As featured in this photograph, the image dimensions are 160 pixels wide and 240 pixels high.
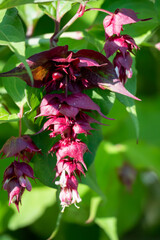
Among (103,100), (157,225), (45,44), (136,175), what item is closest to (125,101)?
(103,100)

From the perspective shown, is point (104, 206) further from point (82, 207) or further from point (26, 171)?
point (26, 171)

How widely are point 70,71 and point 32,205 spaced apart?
2.72 ft

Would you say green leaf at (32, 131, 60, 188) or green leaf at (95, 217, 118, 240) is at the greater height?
green leaf at (32, 131, 60, 188)

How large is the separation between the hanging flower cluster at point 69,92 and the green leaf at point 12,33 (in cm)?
3

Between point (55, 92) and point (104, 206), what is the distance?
73 centimetres

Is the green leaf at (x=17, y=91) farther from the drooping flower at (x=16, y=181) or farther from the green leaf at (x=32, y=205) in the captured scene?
the green leaf at (x=32, y=205)

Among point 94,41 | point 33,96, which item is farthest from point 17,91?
point 94,41

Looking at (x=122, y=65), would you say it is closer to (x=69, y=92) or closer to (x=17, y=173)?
(x=69, y=92)

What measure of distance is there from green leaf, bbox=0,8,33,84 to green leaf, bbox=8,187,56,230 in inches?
28.1

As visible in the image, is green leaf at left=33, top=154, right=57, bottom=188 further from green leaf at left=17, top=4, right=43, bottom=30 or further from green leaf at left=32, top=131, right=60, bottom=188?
green leaf at left=17, top=4, right=43, bottom=30

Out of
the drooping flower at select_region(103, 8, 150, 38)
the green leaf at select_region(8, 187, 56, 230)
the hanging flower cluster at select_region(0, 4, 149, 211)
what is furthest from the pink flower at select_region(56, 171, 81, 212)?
the green leaf at select_region(8, 187, 56, 230)


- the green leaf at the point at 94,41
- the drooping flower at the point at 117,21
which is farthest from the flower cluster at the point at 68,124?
the green leaf at the point at 94,41

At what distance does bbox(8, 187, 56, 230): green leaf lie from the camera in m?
1.36

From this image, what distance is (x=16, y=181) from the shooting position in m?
0.72
